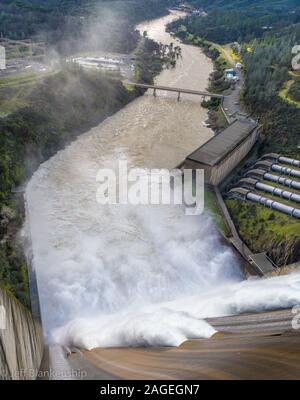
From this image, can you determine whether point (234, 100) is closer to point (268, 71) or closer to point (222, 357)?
point (268, 71)

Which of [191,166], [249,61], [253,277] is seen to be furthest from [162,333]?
[249,61]

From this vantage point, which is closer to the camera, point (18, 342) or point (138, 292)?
point (18, 342)

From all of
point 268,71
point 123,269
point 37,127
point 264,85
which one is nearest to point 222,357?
point 123,269

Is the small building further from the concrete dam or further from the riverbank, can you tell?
the riverbank

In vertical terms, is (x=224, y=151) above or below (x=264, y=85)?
below

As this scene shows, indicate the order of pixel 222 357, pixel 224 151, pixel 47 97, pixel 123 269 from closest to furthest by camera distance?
pixel 222 357, pixel 123 269, pixel 224 151, pixel 47 97

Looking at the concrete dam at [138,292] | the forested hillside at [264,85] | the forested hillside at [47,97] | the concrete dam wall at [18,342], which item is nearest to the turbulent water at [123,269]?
the concrete dam at [138,292]

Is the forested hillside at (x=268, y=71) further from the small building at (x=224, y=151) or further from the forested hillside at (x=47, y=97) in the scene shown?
the forested hillside at (x=47, y=97)

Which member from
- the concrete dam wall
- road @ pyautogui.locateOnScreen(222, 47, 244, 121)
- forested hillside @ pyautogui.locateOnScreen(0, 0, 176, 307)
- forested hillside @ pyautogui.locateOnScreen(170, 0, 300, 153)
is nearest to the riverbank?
forested hillside @ pyautogui.locateOnScreen(0, 0, 176, 307)
